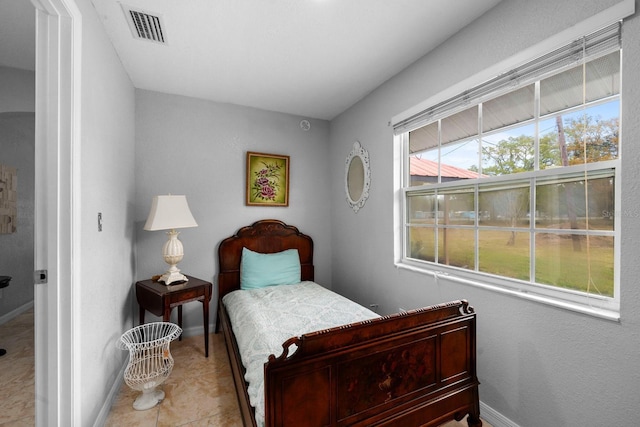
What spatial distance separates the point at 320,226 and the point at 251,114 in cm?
160

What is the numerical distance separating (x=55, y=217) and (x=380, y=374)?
1.69 meters

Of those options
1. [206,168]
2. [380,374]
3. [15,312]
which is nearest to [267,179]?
[206,168]

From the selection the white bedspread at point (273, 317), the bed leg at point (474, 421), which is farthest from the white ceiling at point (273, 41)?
the bed leg at point (474, 421)

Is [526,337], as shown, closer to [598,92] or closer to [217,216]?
[598,92]

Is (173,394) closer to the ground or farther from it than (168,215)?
closer to the ground

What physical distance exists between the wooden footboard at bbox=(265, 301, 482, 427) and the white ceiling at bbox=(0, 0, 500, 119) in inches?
70.2

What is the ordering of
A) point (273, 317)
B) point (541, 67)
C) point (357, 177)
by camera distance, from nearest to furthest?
1. point (541, 67)
2. point (273, 317)
3. point (357, 177)

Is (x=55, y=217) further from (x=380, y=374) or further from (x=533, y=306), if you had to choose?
(x=533, y=306)

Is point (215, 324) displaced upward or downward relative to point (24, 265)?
downward

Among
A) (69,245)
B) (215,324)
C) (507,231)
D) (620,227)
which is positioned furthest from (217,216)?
(620,227)

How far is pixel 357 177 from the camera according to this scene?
308 cm

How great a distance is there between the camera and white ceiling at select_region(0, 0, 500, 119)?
66.9 inches

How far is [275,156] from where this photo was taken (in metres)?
3.33

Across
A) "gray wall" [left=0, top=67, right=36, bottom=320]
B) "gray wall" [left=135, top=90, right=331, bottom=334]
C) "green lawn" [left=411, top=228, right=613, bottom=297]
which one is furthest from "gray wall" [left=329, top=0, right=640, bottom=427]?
"gray wall" [left=0, top=67, right=36, bottom=320]
